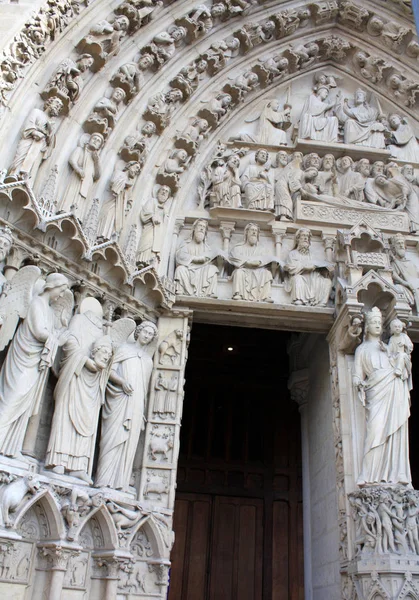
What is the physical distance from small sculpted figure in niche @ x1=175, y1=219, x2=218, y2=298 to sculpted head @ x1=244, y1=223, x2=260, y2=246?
459 mm

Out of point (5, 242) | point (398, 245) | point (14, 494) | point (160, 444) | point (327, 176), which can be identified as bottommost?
point (14, 494)

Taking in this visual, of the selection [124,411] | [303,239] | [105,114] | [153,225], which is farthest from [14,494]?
[303,239]

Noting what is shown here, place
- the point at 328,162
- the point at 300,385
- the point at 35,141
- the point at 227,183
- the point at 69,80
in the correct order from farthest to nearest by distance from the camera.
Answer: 1. the point at 300,385
2. the point at 328,162
3. the point at 227,183
4. the point at 69,80
5. the point at 35,141

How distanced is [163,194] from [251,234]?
3.74 feet

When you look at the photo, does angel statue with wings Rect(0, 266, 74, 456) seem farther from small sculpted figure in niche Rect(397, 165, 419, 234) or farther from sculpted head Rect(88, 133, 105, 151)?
small sculpted figure in niche Rect(397, 165, 419, 234)

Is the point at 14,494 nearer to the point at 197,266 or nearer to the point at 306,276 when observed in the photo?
the point at 197,266

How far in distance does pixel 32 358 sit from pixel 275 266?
3.10m

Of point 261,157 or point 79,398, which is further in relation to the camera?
point 261,157

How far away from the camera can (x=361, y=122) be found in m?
8.19

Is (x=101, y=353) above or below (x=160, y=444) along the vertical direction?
above

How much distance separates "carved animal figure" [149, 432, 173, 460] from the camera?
549cm

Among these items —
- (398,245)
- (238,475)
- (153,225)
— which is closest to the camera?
(153,225)

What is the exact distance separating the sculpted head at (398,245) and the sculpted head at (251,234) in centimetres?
166

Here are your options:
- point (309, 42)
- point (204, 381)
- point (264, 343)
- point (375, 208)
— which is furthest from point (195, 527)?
point (309, 42)
